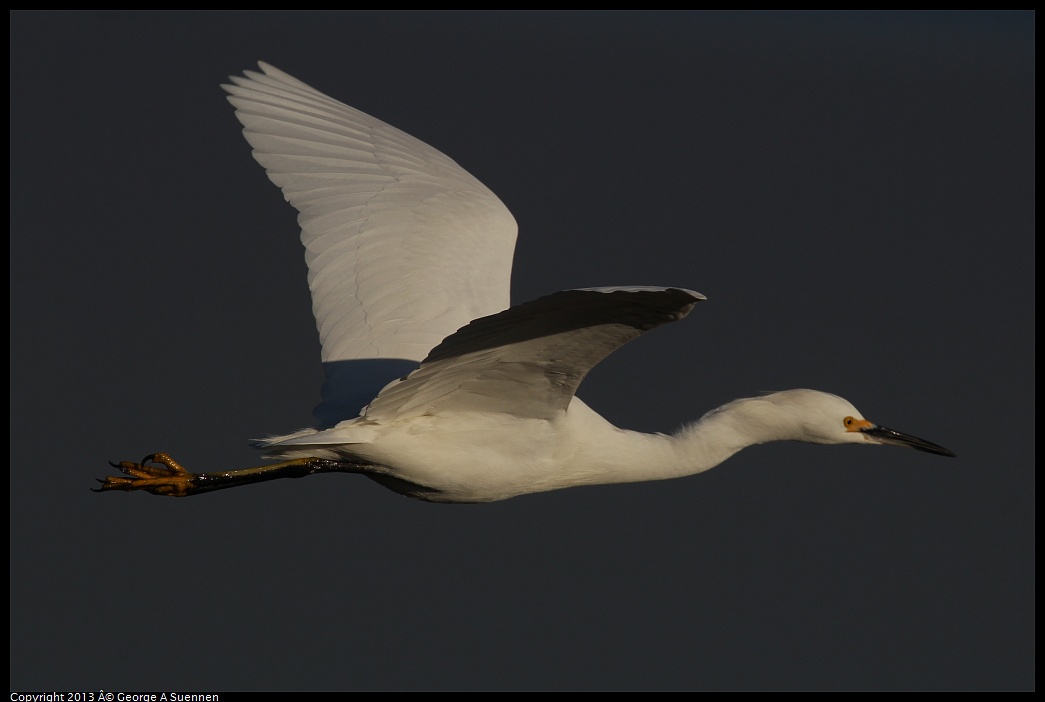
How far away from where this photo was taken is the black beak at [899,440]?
239 inches

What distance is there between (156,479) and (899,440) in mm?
3429

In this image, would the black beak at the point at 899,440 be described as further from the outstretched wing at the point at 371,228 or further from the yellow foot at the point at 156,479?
the yellow foot at the point at 156,479

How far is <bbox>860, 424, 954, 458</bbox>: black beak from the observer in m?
6.07

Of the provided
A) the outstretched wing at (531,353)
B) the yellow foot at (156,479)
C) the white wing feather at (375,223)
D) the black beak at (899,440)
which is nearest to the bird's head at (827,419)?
the black beak at (899,440)

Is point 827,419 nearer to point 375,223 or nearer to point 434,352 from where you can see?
point 434,352

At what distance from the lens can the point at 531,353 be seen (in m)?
5.01

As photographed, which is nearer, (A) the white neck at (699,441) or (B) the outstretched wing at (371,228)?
(A) the white neck at (699,441)

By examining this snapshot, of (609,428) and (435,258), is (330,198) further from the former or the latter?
(609,428)

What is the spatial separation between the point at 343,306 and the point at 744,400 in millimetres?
1947

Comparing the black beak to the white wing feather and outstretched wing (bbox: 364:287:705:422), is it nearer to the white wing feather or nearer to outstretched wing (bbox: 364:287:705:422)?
outstretched wing (bbox: 364:287:705:422)

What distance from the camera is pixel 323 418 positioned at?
590cm

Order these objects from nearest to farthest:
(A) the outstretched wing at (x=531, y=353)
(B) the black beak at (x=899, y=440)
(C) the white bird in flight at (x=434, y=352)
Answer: (A) the outstretched wing at (x=531, y=353) → (C) the white bird in flight at (x=434, y=352) → (B) the black beak at (x=899, y=440)

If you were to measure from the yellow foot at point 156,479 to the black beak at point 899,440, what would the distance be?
3.10m

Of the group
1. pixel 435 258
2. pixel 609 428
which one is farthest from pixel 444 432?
pixel 435 258
